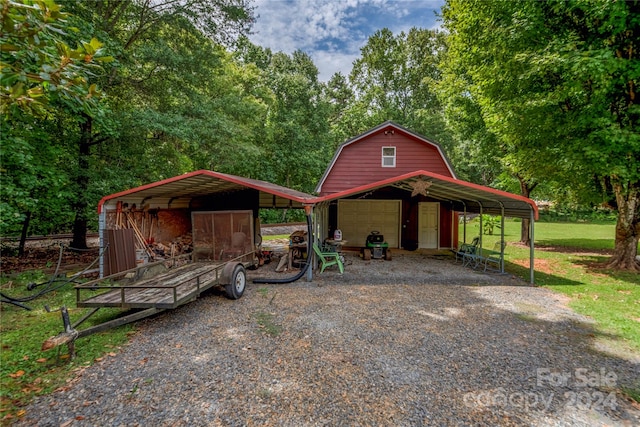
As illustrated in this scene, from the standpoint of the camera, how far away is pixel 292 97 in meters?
23.2

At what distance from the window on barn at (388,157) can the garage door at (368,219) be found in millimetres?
1603

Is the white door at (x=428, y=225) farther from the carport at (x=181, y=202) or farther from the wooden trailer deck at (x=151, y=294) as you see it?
the wooden trailer deck at (x=151, y=294)

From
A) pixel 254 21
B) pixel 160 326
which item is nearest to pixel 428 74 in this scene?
pixel 254 21

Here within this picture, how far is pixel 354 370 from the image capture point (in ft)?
11.5

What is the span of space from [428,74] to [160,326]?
29861mm

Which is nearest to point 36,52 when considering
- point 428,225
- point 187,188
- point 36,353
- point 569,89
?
point 36,353

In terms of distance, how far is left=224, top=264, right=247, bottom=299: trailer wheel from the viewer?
233 inches

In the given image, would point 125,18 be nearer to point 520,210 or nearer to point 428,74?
point 520,210

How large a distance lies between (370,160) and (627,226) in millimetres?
8438

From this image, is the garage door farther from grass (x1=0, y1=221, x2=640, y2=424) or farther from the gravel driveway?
the gravel driveway

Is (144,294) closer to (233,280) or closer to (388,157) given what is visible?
(233,280)

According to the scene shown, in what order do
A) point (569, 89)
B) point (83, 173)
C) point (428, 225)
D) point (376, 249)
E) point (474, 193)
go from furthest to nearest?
point (428, 225), point (376, 249), point (83, 173), point (474, 193), point (569, 89)

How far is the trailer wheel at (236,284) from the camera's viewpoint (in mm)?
5926

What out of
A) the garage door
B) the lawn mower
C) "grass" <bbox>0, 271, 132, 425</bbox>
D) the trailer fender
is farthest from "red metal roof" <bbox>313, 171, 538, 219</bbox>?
"grass" <bbox>0, 271, 132, 425</bbox>
